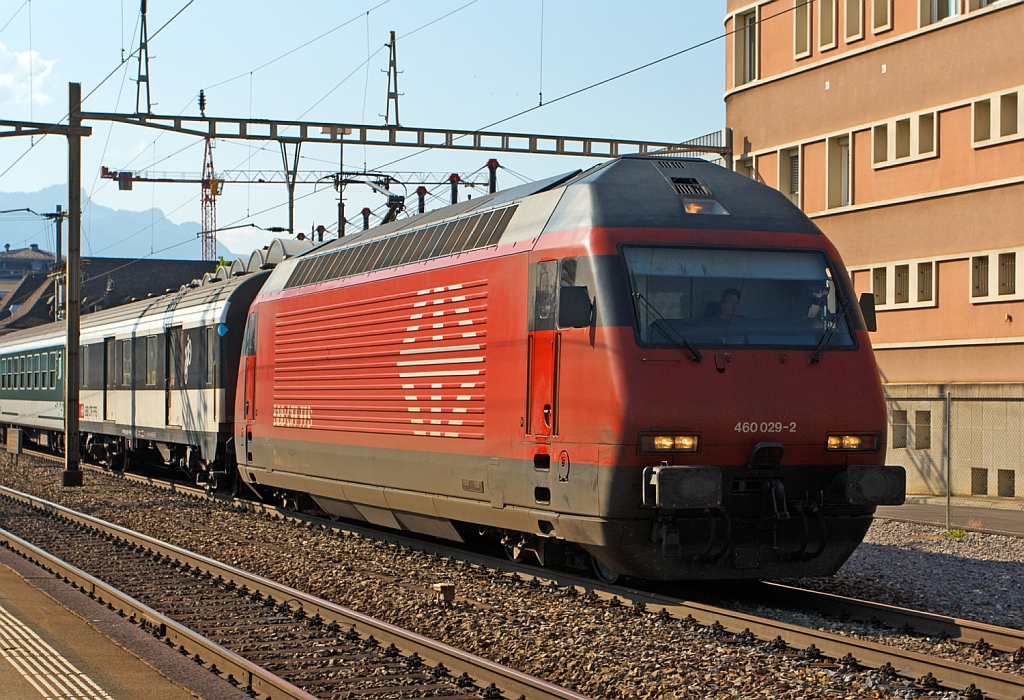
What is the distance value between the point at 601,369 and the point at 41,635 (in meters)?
4.34

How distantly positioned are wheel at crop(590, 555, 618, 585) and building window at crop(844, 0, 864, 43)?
770 inches

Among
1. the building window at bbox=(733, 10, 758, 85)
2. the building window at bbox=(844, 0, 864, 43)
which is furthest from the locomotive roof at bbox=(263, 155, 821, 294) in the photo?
the building window at bbox=(733, 10, 758, 85)

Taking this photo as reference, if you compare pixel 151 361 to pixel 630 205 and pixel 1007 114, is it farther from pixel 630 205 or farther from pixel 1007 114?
pixel 1007 114

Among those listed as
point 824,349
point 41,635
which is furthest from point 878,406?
point 41,635

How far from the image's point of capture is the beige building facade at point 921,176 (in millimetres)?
23328

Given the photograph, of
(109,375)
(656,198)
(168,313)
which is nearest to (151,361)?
(168,313)

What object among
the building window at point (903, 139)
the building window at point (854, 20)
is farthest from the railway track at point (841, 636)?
the building window at point (854, 20)

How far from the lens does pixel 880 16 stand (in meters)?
26.5

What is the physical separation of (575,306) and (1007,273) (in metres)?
16.7

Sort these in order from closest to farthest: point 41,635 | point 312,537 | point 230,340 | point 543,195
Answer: point 41,635 < point 543,195 < point 312,537 < point 230,340

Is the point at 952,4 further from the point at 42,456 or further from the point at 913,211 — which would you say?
the point at 42,456

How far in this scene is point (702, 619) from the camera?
9.00 meters

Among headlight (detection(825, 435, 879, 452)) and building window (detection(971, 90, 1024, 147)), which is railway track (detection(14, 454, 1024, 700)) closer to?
Answer: headlight (detection(825, 435, 879, 452))

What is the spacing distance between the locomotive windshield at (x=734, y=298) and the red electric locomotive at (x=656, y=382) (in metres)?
0.01
